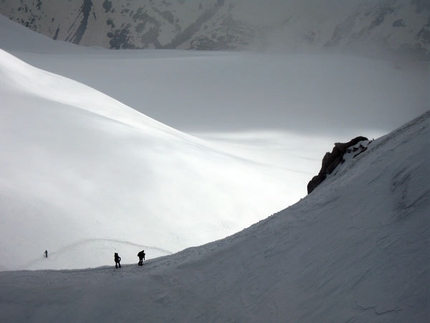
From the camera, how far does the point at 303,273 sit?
8758 millimetres

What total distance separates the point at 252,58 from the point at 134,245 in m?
56.5

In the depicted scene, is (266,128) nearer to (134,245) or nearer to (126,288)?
(134,245)

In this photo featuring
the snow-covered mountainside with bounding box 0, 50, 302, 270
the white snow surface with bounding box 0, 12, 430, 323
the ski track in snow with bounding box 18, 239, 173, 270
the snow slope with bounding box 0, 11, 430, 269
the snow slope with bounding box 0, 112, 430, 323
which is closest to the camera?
the snow slope with bounding box 0, 112, 430, 323

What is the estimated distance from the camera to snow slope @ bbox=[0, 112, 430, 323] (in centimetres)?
747

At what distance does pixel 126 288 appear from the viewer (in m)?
10.2

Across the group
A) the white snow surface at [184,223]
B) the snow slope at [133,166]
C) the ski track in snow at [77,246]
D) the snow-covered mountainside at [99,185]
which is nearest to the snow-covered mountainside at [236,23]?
the snow slope at [133,166]

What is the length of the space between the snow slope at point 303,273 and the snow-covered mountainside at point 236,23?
72.0 meters

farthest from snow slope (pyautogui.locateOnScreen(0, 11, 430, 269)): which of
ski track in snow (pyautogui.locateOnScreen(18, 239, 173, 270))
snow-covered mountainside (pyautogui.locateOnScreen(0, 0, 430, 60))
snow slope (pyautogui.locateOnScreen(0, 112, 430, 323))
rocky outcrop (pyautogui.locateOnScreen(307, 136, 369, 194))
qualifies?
snow-covered mountainside (pyautogui.locateOnScreen(0, 0, 430, 60))

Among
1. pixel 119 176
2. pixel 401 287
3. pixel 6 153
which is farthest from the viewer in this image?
pixel 119 176

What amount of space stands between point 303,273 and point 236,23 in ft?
317

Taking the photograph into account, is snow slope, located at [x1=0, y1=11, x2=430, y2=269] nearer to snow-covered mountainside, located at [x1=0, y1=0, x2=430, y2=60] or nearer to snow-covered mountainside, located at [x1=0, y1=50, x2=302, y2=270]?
snow-covered mountainside, located at [x1=0, y1=50, x2=302, y2=270]

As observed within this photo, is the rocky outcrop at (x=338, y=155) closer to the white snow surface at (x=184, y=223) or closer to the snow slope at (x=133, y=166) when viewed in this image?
the white snow surface at (x=184, y=223)

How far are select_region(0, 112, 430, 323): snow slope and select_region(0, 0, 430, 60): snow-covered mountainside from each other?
72010mm

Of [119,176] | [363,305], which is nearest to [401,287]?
[363,305]
